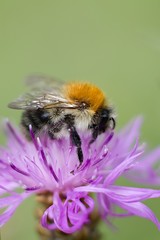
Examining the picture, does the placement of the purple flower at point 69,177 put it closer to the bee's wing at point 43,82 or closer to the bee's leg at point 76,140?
the bee's leg at point 76,140

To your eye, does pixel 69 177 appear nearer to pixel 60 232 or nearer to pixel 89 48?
pixel 60 232

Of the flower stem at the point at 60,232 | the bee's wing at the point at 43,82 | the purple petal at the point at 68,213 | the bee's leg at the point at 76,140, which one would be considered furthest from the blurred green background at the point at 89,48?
the purple petal at the point at 68,213

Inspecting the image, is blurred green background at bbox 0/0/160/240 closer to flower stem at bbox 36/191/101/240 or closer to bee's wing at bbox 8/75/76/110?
flower stem at bbox 36/191/101/240

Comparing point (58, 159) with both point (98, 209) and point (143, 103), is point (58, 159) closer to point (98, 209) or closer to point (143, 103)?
point (98, 209)

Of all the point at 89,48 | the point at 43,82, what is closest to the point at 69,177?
the point at 43,82

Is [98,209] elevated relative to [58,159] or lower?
lower

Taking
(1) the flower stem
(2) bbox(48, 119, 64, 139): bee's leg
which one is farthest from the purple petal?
(2) bbox(48, 119, 64, 139): bee's leg

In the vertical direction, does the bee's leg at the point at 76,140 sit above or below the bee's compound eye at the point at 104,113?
below

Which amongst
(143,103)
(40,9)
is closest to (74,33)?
(40,9)
